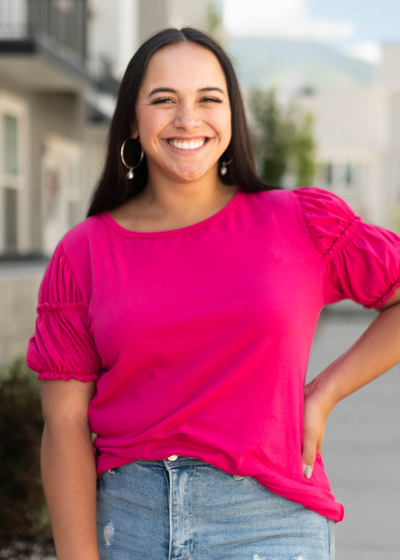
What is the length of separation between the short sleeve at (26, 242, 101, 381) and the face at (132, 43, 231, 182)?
39 centimetres

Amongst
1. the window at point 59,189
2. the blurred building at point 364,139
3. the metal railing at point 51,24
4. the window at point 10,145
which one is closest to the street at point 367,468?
the window at point 10,145

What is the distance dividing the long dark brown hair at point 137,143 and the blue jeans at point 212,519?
760mm

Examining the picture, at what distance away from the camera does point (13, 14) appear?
35.6ft

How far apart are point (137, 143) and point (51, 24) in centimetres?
1040

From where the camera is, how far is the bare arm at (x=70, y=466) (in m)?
1.90

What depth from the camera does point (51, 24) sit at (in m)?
11.7

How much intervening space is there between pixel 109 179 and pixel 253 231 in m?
0.50

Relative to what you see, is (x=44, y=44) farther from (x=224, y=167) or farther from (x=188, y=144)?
(x=188, y=144)

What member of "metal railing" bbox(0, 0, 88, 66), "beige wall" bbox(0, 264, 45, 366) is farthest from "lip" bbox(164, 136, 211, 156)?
"metal railing" bbox(0, 0, 88, 66)

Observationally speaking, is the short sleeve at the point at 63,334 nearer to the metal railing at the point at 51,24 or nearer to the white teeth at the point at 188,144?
the white teeth at the point at 188,144

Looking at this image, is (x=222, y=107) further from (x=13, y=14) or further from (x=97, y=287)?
(x=13, y=14)

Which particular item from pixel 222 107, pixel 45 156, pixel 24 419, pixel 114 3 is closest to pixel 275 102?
pixel 114 3

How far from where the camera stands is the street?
462 centimetres

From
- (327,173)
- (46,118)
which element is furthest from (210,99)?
(327,173)
